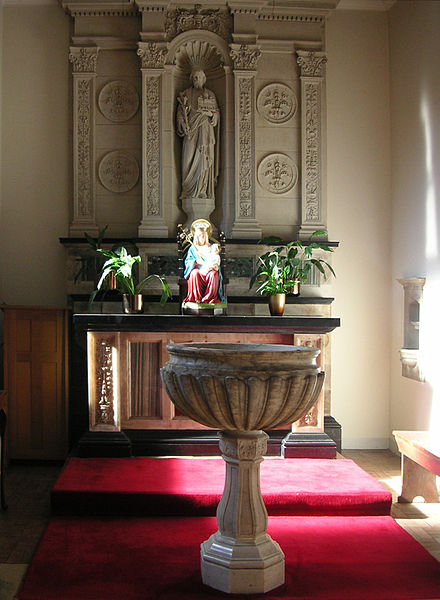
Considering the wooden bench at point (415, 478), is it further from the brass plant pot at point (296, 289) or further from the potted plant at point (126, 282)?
the potted plant at point (126, 282)

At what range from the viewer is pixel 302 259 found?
6.79 m

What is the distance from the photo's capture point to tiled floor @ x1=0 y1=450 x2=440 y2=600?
3.69 m

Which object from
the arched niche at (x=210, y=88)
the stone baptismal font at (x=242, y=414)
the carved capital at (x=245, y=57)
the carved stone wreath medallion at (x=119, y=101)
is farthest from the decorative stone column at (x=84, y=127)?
the stone baptismal font at (x=242, y=414)

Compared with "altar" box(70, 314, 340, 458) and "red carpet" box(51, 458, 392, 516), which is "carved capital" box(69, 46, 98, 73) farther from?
"red carpet" box(51, 458, 392, 516)

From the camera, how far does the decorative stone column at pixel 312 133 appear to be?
22.6 ft

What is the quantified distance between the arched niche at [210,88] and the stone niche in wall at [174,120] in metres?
0.01

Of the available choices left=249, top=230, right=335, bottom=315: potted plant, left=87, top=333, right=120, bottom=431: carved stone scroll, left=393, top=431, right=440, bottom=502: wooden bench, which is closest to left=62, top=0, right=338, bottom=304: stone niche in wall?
left=249, top=230, right=335, bottom=315: potted plant

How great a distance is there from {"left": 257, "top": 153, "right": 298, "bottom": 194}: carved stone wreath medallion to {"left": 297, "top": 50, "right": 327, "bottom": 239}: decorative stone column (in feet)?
0.42

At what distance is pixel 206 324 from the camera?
552cm

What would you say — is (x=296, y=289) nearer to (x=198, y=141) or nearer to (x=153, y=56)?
(x=198, y=141)

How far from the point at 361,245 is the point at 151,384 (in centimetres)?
278

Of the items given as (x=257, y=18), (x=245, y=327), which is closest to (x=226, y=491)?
(x=245, y=327)

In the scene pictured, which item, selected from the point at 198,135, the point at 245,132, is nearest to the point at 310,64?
the point at 245,132

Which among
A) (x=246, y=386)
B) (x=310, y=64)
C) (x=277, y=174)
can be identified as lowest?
(x=246, y=386)
